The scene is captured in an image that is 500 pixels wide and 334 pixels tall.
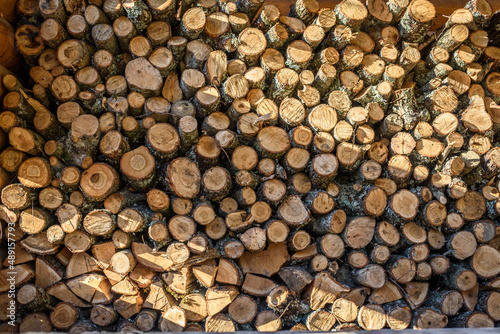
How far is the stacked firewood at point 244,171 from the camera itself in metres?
2.49

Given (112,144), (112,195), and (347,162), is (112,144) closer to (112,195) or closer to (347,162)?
(112,195)

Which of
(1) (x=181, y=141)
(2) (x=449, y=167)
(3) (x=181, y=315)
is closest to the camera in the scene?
(3) (x=181, y=315)

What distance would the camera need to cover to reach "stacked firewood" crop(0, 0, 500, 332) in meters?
2.49

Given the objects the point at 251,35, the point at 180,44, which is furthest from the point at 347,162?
the point at 180,44

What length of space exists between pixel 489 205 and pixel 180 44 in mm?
2739

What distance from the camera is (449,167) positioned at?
2869 millimetres

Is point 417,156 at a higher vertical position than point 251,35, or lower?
lower

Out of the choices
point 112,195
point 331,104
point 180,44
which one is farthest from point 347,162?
point 112,195

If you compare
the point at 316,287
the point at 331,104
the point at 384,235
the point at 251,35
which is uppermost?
the point at 251,35

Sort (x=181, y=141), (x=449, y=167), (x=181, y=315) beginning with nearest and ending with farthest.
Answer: (x=181, y=315)
(x=181, y=141)
(x=449, y=167)

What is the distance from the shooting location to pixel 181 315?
2.46 meters

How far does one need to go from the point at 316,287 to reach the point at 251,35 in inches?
76.8

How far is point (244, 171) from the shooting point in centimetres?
264

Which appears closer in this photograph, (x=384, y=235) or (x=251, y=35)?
(x=384, y=235)
